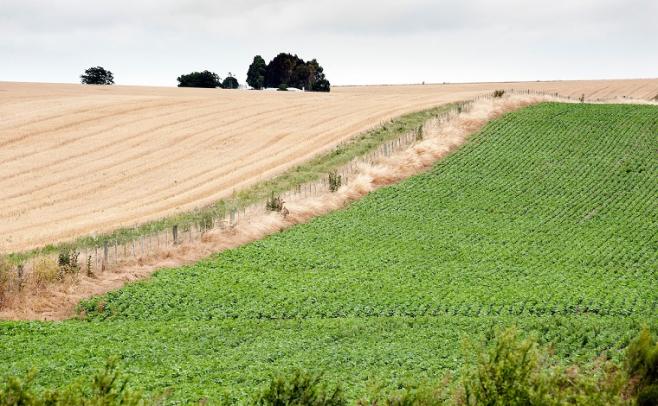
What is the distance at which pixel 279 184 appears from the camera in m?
45.1

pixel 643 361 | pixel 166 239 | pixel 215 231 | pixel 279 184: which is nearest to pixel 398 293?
pixel 215 231

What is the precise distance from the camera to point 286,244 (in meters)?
34.5

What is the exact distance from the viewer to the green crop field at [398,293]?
21.2m

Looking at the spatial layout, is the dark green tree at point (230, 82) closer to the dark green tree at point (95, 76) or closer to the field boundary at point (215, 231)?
the dark green tree at point (95, 76)

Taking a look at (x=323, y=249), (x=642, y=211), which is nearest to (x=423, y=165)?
(x=642, y=211)

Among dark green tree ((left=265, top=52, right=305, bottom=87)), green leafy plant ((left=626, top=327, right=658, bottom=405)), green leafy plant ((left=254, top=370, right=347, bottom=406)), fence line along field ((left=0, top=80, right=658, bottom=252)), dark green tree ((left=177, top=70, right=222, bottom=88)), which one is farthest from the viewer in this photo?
dark green tree ((left=265, top=52, right=305, bottom=87))

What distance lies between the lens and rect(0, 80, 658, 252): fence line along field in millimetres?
40875

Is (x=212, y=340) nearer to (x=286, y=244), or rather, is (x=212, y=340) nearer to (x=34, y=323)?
(x=34, y=323)

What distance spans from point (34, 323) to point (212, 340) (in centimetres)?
565

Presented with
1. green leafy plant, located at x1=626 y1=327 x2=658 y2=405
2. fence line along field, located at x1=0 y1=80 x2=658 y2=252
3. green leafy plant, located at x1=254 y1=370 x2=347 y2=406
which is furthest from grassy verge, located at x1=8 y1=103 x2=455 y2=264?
green leafy plant, located at x1=626 y1=327 x2=658 y2=405

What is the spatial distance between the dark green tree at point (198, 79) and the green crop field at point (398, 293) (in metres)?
74.6

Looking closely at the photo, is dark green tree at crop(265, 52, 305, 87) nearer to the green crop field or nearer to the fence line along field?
the fence line along field

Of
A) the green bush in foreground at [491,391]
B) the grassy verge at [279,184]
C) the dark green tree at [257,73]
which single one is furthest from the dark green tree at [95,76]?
the green bush in foreground at [491,391]

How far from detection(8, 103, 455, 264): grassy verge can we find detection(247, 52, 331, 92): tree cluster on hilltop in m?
58.6
